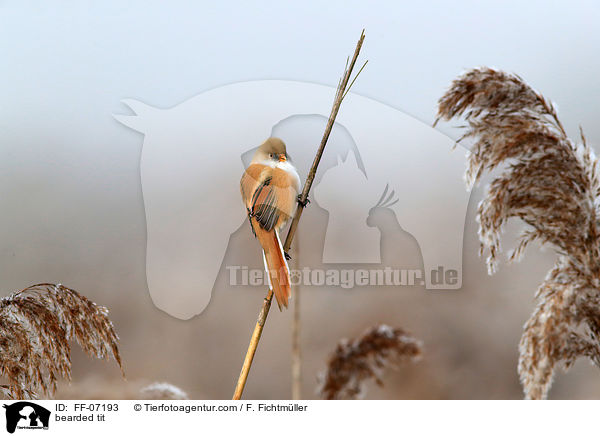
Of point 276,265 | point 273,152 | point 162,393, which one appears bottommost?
point 162,393

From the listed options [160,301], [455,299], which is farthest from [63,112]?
[455,299]

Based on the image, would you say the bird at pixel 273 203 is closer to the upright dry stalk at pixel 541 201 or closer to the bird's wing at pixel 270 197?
the bird's wing at pixel 270 197

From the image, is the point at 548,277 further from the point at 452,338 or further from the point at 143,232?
the point at 143,232

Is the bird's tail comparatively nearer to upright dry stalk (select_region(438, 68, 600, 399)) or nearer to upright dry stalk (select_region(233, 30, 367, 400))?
upright dry stalk (select_region(233, 30, 367, 400))

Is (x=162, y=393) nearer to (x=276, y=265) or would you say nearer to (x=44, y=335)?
(x=44, y=335)

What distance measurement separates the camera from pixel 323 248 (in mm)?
1641

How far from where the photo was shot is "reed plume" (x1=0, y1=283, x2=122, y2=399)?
3.44 feet

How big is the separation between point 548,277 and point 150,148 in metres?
1.27

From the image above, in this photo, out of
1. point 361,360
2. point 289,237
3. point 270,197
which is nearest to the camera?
point 361,360

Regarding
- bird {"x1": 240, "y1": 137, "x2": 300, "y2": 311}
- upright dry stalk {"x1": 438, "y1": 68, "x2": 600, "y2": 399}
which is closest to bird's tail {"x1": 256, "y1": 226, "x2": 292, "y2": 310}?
bird {"x1": 240, "y1": 137, "x2": 300, "y2": 311}

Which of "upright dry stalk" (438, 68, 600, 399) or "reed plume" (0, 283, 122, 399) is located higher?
"upright dry stalk" (438, 68, 600, 399)

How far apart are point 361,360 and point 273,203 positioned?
17.1 inches

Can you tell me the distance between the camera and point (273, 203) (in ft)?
3.88

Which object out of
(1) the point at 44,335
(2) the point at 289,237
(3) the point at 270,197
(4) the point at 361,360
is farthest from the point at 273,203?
(1) the point at 44,335
